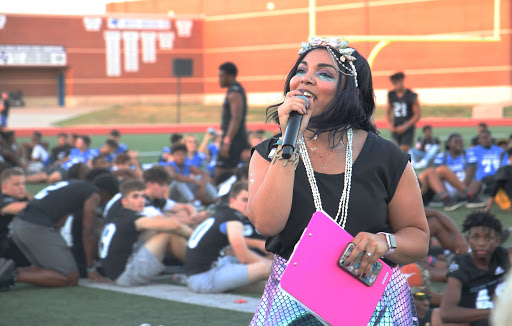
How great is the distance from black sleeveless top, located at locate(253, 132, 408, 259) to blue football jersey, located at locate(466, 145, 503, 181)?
33.6ft

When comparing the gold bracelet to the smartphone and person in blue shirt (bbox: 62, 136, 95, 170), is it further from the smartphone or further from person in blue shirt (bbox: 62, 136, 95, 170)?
person in blue shirt (bbox: 62, 136, 95, 170)

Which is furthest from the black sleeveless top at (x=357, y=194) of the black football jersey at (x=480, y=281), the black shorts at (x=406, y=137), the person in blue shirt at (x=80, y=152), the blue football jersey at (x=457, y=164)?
the person in blue shirt at (x=80, y=152)

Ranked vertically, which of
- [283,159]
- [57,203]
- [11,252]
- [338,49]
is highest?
[338,49]

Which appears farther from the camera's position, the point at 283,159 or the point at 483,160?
the point at 483,160

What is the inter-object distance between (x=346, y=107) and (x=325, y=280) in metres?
0.56

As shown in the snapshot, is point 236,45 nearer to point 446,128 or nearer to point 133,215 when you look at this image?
point 446,128

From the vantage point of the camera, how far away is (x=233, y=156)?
36.0 ft

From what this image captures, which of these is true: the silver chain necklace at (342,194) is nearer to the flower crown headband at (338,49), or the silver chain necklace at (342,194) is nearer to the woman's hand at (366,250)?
the woman's hand at (366,250)

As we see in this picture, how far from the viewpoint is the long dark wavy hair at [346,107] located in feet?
7.93

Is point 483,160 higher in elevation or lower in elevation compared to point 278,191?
lower

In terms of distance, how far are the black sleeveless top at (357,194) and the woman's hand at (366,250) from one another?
3.9 inches

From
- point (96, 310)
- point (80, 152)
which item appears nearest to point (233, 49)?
point (80, 152)

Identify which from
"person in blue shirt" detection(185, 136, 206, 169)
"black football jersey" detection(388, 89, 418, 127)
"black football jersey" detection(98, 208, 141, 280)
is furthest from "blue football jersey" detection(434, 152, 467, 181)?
"black football jersey" detection(98, 208, 141, 280)

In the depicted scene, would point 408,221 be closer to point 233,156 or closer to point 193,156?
point 233,156
